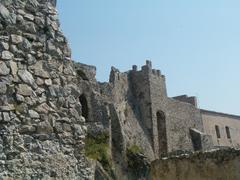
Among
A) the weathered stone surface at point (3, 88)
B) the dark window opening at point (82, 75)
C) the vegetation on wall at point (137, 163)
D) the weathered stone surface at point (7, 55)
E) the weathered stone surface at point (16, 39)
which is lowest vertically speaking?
the weathered stone surface at point (3, 88)

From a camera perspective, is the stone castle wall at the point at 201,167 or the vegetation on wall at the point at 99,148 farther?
the vegetation on wall at the point at 99,148

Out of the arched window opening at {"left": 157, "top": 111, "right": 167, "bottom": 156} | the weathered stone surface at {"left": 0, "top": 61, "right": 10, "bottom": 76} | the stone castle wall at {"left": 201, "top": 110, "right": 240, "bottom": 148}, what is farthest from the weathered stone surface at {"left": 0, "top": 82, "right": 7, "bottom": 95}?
the stone castle wall at {"left": 201, "top": 110, "right": 240, "bottom": 148}

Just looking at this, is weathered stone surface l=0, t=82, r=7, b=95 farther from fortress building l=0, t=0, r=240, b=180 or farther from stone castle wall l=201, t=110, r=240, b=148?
stone castle wall l=201, t=110, r=240, b=148

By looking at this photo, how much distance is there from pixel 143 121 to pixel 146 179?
6761 mm

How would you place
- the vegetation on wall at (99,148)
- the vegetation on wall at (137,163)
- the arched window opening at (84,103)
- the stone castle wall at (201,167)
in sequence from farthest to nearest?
the vegetation on wall at (137,163), the arched window opening at (84,103), the vegetation on wall at (99,148), the stone castle wall at (201,167)

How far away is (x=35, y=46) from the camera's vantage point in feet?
17.9

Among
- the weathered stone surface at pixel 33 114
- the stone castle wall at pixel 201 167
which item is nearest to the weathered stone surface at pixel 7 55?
the weathered stone surface at pixel 33 114

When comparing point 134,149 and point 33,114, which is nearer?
point 33,114

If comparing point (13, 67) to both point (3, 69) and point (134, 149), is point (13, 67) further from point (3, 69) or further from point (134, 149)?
point (134, 149)

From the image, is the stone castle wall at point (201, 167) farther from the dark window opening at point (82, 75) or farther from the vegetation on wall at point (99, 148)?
the dark window opening at point (82, 75)

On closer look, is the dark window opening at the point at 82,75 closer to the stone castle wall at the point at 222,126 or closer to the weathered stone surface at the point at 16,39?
the weathered stone surface at the point at 16,39

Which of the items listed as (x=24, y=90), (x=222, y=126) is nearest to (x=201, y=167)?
(x=24, y=90)

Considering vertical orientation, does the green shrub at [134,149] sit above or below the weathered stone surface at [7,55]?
above

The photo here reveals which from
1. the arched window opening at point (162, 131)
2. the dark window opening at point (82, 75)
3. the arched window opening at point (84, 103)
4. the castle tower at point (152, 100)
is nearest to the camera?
the arched window opening at point (84, 103)
